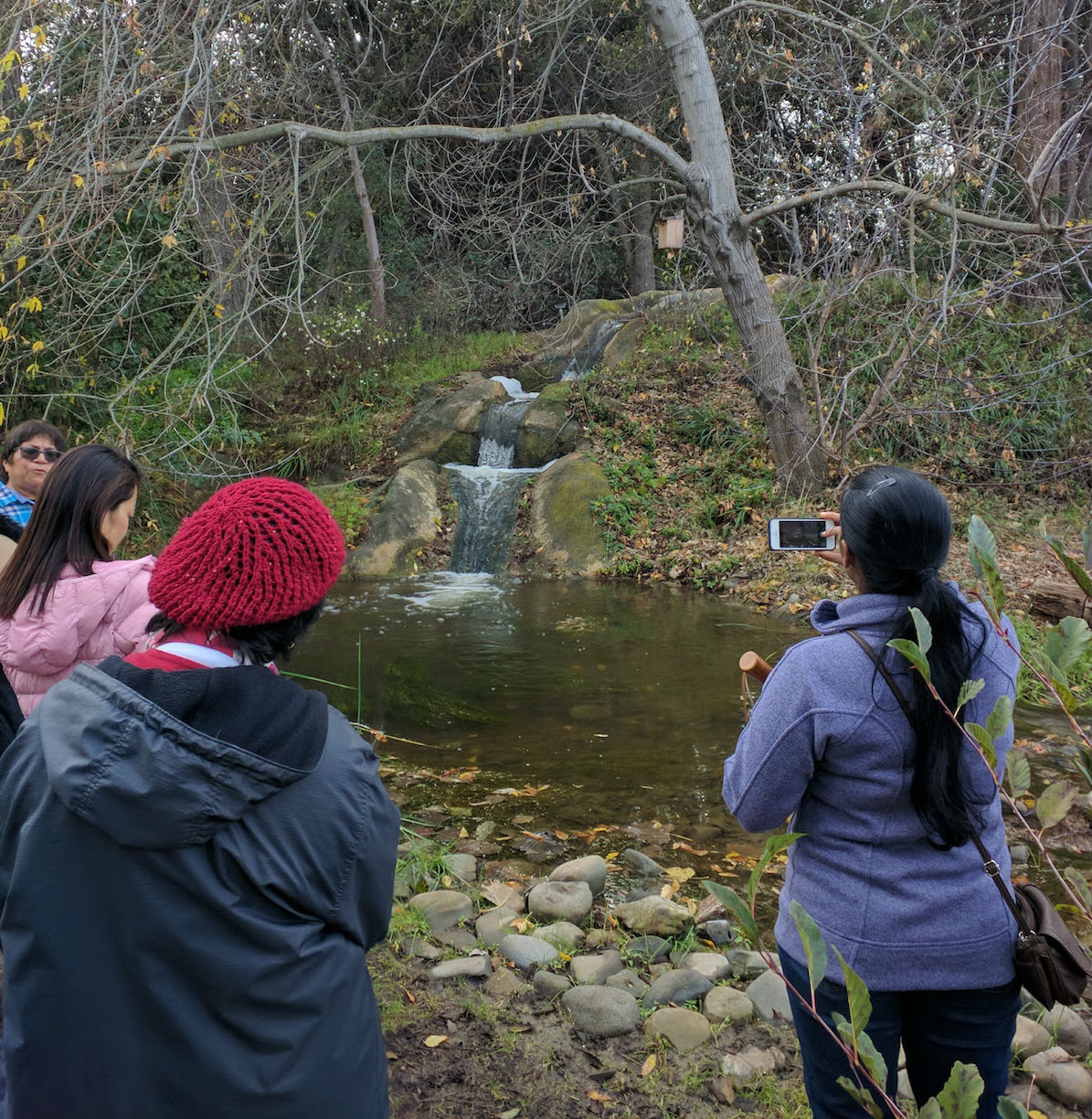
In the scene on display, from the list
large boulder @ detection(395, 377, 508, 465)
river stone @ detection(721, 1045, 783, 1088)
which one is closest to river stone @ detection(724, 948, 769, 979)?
river stone @ detection(721, 1045, 783, 1088)

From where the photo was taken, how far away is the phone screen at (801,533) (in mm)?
2188

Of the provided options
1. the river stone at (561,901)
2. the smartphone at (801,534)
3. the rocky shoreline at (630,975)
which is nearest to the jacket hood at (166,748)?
the smartphone at (801,534)

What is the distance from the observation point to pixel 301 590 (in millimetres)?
1421

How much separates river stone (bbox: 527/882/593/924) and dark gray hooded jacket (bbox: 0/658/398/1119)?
2358 mm

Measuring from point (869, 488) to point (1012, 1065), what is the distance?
1992 mm

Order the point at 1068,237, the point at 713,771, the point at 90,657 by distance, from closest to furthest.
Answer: the point at 90,657, the point at 713,771, the point at 1068,237

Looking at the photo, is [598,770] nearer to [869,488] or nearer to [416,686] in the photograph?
[416,686]

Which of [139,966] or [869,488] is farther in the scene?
[869,488]

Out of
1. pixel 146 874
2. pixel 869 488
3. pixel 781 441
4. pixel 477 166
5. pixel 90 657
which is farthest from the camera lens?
pixel 781 441

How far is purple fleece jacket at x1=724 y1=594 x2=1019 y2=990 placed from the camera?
5.51ft

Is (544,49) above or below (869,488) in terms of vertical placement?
above

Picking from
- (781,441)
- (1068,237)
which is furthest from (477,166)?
(1068,237)

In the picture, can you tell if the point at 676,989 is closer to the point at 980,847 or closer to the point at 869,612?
the point at 980,847

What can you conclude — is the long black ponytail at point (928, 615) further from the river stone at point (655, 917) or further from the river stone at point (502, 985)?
the river stone at point (655, 917)
